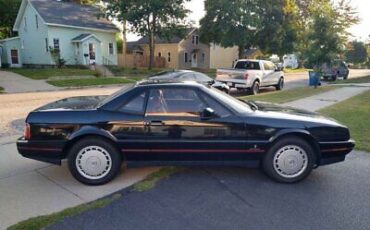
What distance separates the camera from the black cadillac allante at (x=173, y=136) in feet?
13.6

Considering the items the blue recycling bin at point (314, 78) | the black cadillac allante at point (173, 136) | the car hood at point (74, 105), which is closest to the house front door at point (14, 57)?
the blue recycling bin at point (314, 78)

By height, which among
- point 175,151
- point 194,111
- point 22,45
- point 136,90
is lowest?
point 175,151

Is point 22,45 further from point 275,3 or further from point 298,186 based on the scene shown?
point 298,186

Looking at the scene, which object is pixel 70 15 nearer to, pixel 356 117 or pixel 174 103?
pixel 356 117

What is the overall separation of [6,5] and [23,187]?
3905 centimetres

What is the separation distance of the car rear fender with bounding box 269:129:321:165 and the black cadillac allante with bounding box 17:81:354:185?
0.5 inches

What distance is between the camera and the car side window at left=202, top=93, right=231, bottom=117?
4223 mm

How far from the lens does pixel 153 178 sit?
4.42m

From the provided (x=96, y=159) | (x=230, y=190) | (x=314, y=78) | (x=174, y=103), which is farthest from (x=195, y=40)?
(x=230, y=190)

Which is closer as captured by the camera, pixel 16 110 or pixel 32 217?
pixel 32 217

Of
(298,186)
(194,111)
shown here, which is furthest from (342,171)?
(194,111)

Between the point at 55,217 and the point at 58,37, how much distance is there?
95.5 feet

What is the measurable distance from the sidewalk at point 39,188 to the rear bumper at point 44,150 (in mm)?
375

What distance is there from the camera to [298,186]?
4.26 m
